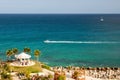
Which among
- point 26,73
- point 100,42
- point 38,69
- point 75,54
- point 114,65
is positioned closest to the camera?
point 26,73

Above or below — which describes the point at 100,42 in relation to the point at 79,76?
above

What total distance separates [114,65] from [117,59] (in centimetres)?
574

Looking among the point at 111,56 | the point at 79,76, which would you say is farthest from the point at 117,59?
the point at 79,76

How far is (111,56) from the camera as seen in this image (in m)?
65.8

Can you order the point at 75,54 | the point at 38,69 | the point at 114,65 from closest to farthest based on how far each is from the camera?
the point at 38,69 → the point at 114,65 → the point at 75,54

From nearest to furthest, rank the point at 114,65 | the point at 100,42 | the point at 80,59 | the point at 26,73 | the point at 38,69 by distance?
the point at 26,73
the point at 38,69
the point at 114,65
the point at 80,59
the point at 100,42

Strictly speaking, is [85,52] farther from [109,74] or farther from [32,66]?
[32,66]

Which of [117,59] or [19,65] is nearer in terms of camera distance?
[19,65]

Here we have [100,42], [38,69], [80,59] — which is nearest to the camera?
[38,69]

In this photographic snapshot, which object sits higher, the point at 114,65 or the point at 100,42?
the point at 100,42

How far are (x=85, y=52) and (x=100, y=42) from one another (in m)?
18.8

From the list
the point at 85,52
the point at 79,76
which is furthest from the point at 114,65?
the point at 79,76

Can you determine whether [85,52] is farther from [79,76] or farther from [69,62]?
[79,76]

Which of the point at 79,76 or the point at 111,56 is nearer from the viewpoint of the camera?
the point at 79,76
